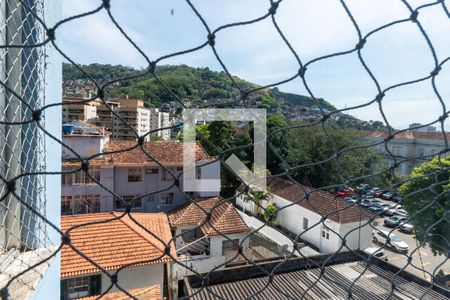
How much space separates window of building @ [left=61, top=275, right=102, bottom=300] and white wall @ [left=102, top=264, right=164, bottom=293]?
14 cm

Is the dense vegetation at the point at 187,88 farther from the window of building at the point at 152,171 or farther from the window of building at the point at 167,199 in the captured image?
the window of building at the point at 167,199

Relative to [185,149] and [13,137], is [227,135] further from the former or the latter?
[13,137]

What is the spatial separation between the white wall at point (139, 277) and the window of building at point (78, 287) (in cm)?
14

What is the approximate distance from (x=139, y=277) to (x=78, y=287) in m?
0.62

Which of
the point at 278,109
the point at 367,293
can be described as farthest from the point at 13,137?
the point at 367,293

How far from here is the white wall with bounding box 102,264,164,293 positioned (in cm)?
363

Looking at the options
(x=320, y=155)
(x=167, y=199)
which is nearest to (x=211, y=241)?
(x=167, y=199)

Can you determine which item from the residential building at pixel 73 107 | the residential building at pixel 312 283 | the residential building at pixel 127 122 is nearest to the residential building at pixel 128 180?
the residential building at pixel 73 107

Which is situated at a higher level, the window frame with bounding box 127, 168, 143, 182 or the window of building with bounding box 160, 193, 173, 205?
the window frame with bounding box 127, 168, 143, 182

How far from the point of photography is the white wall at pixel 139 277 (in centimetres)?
363

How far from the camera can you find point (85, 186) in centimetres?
621

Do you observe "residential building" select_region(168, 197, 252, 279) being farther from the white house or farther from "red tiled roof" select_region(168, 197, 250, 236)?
the white house

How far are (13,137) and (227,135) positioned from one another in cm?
836

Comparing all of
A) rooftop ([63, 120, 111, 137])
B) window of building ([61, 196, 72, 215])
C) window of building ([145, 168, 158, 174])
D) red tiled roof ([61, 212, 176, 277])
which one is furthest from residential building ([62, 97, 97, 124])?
window of building ([145, 168, 158, 174])
